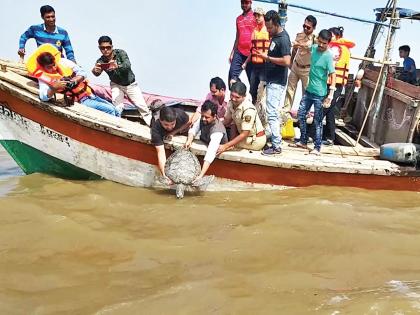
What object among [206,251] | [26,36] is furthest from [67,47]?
[206,251]

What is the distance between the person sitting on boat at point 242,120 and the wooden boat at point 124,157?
115 mm

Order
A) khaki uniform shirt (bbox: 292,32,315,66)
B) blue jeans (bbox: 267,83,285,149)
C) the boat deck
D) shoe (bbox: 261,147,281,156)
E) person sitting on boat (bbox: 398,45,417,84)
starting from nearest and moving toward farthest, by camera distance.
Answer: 1. the boat deck
2. shoe (bbox: 261,147,281,156)
3. blue jeans (bbox: 267,83,285,149)
4. khaki uniform shirt (bbox: 292,32,315,66)
5. person sitting on boat (bbox: 398,45,417,84)

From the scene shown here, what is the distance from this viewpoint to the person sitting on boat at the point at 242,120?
5.23 metres

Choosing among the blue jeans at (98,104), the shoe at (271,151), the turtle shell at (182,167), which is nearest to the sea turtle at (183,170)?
the turtle shell at (182,167)

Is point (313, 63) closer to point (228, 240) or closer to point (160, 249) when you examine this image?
point (228, 240)

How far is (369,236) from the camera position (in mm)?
3975

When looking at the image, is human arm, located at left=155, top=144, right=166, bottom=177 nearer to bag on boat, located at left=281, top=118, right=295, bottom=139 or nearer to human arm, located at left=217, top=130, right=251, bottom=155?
human arm, located at left=217, top=130, right=251, bottom=155

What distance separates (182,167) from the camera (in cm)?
508

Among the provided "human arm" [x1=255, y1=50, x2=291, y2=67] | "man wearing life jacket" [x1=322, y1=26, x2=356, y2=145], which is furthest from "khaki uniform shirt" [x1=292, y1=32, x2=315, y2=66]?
"human arm" [x1=255, y1=50, x2=291, y2=67]

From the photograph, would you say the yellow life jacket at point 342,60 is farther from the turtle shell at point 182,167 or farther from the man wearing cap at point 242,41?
the turtle shell at point 182,167

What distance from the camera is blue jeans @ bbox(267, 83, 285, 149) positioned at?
5.59 m

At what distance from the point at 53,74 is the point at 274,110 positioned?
2.67 metres

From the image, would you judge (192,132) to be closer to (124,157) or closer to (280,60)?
(124,157)

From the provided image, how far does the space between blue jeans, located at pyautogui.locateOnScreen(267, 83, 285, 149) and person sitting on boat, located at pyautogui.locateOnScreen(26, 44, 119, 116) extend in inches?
90.0
